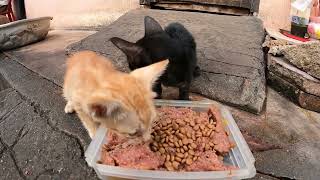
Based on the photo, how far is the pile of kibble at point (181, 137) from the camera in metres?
1.96

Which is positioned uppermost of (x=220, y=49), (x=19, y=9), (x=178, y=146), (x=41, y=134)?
(x=19, y=9)

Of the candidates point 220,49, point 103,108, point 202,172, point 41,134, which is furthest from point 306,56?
point 41,134

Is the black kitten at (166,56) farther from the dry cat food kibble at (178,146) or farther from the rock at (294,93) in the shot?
the rock at (294,93)

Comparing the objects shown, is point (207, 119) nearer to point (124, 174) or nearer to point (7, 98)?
point (124, 174)

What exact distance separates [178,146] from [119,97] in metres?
0.52

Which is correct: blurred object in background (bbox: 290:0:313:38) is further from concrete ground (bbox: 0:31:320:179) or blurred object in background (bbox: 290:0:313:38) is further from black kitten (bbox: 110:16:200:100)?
black kitten (bbox: 110:16:200:100)

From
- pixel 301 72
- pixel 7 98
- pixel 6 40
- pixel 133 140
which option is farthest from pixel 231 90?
pixel 6 40

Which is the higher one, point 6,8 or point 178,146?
point 6,8

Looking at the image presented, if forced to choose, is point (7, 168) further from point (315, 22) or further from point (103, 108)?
point (315, 22)

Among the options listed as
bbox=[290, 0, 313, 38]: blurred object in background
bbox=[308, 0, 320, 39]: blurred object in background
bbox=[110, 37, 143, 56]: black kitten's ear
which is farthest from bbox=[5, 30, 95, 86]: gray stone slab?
bbox=[308, 0, 320, 39]: blurred object in background

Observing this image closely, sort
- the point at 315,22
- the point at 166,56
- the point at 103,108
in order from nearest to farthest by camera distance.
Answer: the point at 103,108 → the point at 166,56 → the point at 315,22

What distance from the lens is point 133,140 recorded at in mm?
1964

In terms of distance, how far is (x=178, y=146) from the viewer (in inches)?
80.5

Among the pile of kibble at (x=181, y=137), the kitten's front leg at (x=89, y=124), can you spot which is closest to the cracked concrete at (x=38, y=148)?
the kitten's front leg at (x=89, y=124)
